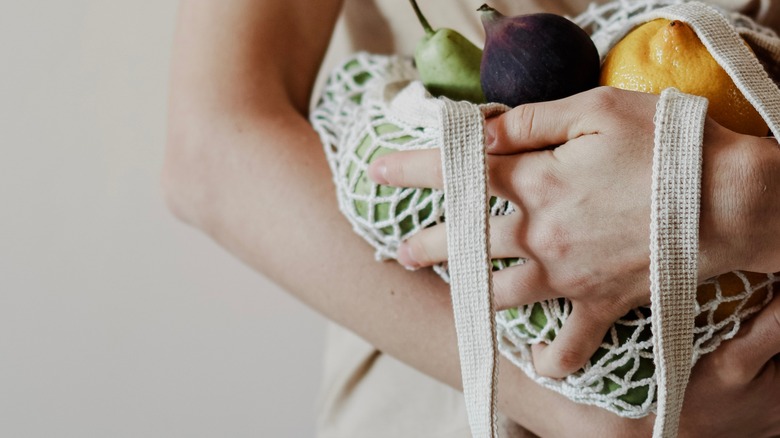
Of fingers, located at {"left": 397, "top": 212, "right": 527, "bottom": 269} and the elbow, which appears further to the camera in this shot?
the elbow

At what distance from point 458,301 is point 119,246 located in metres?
0.78

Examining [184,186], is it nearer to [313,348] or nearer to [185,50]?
[185,50]

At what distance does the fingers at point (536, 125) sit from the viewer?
491mm

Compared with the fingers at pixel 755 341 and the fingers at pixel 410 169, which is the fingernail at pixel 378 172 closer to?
the fingers at pixel 410 169

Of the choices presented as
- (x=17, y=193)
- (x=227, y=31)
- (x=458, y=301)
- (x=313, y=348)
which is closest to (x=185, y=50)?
(x=227, y=31)

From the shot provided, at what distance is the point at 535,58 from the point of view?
0.51 metres

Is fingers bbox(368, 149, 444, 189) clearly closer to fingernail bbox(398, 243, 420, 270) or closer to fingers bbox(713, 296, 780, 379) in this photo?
fingernail bbox(398, 243, 420, 270)

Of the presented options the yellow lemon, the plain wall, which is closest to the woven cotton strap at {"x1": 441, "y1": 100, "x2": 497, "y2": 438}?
the yellow lemon

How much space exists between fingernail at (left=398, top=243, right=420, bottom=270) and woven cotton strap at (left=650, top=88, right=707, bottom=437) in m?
0.18

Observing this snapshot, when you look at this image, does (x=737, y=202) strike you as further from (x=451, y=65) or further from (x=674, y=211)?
(x=451, y=65)

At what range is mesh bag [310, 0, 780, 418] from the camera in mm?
→ 523

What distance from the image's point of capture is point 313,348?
1.25 metres

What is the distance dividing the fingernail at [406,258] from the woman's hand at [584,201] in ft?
0.13

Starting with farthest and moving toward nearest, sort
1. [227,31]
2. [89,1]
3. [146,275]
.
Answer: [146,275] < [89,1] < [227,31]
